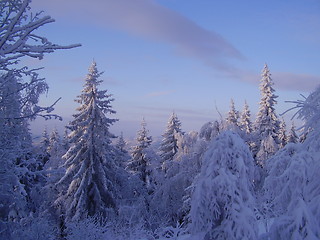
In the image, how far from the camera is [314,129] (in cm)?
546

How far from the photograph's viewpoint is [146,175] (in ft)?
→ 93.6

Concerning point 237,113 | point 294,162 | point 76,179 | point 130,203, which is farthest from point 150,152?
point 294,162

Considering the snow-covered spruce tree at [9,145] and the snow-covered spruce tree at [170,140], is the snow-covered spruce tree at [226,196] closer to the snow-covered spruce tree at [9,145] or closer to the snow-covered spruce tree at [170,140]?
the snow-covered spruce tree at [9,145]

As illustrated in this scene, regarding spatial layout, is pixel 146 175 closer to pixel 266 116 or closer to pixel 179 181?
pixel 179 181

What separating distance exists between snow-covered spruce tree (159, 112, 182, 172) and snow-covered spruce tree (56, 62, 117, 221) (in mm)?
9055

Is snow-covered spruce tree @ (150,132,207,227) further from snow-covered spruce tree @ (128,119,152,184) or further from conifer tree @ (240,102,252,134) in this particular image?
conifer tree @ (240,102,252,134)

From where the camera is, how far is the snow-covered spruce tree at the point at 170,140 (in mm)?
28828

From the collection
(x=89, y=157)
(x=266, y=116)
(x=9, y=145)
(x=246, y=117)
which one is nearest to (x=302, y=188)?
(x=9, y=145)

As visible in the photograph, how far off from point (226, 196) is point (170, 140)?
23.0 meters

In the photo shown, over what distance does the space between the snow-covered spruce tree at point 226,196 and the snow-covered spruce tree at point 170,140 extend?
865 inches

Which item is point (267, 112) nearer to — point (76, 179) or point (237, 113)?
point (237, 113)

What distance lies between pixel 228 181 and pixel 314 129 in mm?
1976

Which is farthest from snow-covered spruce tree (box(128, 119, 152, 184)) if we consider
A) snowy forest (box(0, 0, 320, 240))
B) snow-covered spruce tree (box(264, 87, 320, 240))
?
snow-covered spruce tree (box(264, 87, 320, 240))

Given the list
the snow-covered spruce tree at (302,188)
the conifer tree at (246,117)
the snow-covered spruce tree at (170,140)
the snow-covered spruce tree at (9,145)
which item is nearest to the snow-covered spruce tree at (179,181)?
Answer: the snow-covered spruce tree at (170,140)
